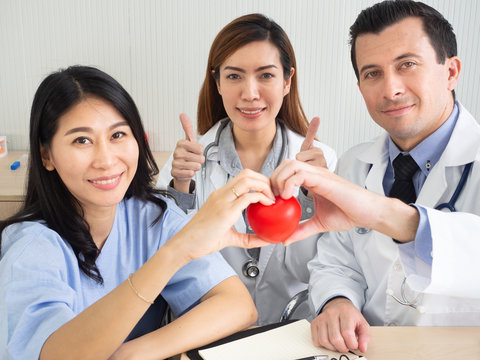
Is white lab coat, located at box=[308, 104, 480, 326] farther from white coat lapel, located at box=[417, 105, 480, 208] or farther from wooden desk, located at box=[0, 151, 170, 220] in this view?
wooden desk, located at box=[0, 151, 170, 220]

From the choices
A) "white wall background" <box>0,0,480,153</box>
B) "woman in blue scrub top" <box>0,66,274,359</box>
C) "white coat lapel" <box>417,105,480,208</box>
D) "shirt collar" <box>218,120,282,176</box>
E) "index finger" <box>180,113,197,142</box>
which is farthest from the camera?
"white wall background" <box>0,0,480,153</box>

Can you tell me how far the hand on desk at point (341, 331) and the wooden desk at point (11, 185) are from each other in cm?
165

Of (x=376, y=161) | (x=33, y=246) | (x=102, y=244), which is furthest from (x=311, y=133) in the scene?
(x=33, y=246)

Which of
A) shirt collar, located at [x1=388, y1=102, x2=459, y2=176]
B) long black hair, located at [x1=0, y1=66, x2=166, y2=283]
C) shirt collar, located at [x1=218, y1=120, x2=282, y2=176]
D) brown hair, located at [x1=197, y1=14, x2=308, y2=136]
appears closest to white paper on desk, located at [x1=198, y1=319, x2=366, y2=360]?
long black hair, located at [x1=0, y1=66, x2=166, y2=283]

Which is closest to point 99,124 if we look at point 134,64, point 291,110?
point 291,110

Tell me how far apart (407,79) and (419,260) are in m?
0.60

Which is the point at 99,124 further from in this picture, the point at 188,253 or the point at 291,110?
the point at 291,110

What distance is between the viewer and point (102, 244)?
1.32 m

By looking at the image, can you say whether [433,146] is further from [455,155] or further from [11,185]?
[11,185]

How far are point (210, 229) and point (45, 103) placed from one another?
640mm

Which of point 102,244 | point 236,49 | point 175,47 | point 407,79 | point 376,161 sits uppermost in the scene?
point 175,47

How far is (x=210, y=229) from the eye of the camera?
0.91 meters

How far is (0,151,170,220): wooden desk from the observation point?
2.14m

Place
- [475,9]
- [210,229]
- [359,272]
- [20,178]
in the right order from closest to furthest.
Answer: [210,229] → [359,272] → [20,178] → [475,9]
